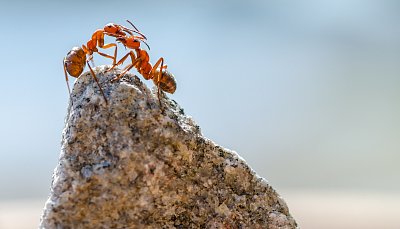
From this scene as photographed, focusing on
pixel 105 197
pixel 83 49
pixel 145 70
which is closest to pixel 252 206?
pixel 105 197

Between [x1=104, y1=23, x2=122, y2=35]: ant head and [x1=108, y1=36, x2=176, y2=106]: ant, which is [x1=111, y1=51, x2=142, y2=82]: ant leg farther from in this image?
[x1=104, y1=23, x2=122, y2=35]: ant head

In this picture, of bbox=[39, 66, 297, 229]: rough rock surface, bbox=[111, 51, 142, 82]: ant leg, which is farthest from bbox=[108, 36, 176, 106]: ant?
bbox=[39, 66, 297, 229]: rough rock surface

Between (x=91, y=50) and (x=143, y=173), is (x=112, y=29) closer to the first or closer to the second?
(x=91, y=50)

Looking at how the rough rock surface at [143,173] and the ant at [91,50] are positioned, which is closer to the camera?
the rough rock surface at [143,173]

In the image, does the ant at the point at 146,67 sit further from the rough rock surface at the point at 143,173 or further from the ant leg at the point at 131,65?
the rough rock surface at the point at 143,173

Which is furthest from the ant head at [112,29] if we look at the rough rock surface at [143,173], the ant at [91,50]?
the rough rock surface at [143,173]

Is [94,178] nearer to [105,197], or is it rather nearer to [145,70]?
[105,197]
